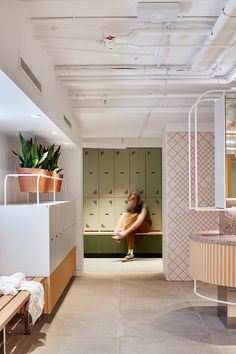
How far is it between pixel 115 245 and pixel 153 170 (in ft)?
6.68

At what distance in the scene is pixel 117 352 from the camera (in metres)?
4.22

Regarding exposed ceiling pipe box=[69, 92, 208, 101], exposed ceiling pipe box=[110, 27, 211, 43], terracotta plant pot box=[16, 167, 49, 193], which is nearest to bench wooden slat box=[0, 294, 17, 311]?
terracotta plant pot box=[16, 167, 49, 193]

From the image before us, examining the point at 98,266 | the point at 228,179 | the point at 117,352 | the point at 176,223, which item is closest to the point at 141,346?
the point at 117,352

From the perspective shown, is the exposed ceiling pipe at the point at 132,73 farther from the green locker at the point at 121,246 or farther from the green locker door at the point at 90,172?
the green locker at the point at 121,246

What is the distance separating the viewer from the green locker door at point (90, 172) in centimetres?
1112

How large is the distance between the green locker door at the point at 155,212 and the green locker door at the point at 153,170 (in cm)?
22

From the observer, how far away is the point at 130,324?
5168 millimetres

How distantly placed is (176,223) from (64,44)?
4.55 metres

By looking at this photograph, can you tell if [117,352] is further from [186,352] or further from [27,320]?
[27,320]

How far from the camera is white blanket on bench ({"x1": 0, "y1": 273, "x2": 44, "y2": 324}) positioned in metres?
4.30

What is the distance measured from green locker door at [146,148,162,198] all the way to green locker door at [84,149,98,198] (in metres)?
1.27

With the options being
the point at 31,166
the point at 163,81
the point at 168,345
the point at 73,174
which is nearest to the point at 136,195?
the point at 73,174

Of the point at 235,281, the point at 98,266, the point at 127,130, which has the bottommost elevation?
the point at 98,266

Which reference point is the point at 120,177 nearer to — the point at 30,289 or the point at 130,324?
the point at 130,324
